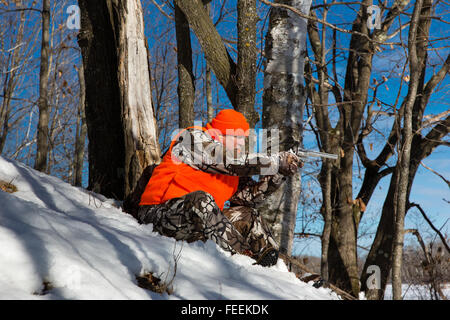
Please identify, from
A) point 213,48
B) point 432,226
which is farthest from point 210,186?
point 432,226

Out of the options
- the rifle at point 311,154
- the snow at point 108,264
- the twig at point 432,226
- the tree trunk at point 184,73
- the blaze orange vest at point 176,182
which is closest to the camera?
the snow at point 108,264

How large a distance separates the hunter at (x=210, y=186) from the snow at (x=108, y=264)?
148mm

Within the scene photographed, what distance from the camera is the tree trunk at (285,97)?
3.76m

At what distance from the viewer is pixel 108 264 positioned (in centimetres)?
181

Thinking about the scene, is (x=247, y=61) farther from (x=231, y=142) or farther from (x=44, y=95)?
(x=44, y=95)

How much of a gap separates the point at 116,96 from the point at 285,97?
2075 mm

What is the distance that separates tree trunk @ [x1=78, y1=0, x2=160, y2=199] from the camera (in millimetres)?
4094

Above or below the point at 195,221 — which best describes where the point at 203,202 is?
above

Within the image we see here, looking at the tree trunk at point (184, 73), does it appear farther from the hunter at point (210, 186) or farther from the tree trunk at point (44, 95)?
the hunter at point (210, 186)

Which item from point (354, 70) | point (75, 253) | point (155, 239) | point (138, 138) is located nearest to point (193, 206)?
point (155, 239)

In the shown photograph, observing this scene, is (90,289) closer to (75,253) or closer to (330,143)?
(75,253)

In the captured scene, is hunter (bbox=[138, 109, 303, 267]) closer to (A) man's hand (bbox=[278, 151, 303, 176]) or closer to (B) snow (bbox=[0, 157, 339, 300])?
(A) man's hand (bbox=[278, 151, 303, 176])

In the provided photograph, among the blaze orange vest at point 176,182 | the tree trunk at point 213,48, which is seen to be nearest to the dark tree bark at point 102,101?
the tree trunk at point 213,48

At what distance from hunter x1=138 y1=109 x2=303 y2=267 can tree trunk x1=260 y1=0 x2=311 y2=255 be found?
1.79 ft
